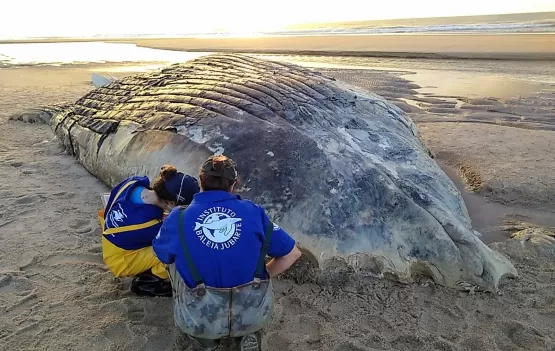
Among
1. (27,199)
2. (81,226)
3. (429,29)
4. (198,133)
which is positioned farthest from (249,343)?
(429,29)

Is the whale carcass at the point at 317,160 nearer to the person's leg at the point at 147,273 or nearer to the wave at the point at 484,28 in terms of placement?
the person's leg at the point at 147,273

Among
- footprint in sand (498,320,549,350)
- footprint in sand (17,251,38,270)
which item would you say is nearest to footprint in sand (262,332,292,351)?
footprint in sand (498,320,549,350)

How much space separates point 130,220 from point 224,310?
36.4 inches

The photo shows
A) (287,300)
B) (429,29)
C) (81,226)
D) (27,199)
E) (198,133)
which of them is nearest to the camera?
(287,300)

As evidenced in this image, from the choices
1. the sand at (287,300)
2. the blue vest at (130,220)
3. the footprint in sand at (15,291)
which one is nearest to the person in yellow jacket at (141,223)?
the blue vest at (130,220)

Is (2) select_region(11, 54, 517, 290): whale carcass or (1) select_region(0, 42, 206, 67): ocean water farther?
(1) select_region(0, 42, 206, 67): ocean water

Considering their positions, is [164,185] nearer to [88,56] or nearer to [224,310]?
[224,310]

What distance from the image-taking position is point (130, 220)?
9.73 feet

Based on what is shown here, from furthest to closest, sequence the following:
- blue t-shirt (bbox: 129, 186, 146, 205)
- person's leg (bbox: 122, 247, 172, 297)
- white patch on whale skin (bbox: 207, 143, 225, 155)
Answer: white patch on whale skin (bbox: 207, 143, 225, 155), person's leg (bbox: 122, 247, 172, 297), blue t-shirt (bbox: 129, 186, 146, 205)

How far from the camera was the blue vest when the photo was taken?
2961mm

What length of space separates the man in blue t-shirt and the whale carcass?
0.86 metres

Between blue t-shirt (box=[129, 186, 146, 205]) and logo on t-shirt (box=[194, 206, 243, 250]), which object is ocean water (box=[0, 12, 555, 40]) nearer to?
blue t-shirt (box=[129, 186, 146, 205])

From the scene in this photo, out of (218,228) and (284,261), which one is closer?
(218,228)

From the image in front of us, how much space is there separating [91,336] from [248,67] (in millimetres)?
3208
